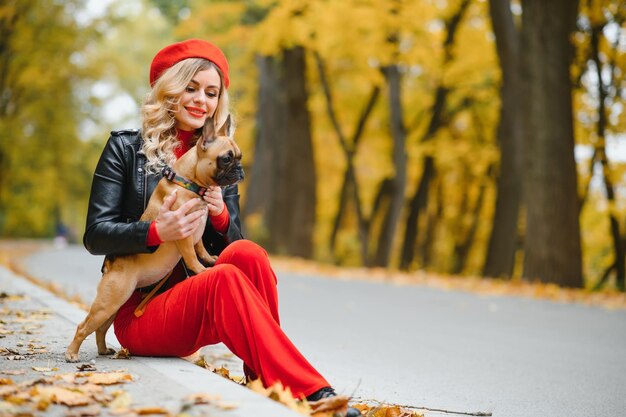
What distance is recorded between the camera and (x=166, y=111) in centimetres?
449

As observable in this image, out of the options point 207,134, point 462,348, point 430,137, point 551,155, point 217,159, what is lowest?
point 462,348

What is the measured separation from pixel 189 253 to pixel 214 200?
0.31m

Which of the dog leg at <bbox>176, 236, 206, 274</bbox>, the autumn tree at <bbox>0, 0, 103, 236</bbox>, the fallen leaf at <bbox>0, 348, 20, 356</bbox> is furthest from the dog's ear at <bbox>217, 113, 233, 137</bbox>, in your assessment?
the autumn tree at <bbox>0, 0, 103, 236</bbox>

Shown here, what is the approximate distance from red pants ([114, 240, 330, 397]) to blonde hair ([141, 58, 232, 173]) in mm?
687

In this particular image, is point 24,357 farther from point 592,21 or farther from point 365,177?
point 365,177

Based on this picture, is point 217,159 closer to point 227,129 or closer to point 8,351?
point 227,129

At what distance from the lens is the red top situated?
4.07 meters

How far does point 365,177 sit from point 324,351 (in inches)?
1039

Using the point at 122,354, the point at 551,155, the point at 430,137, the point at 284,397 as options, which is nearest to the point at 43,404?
the point at 284,397

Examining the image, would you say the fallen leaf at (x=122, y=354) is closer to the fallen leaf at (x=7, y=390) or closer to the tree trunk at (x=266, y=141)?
the fallen leaf at (x=7, y=390)

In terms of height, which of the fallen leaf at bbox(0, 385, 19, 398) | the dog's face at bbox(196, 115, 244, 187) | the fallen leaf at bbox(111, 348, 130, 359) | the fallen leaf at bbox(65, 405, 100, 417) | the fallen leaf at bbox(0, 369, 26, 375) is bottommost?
the fallen leaf at bbox(0, 369, 26, 375)

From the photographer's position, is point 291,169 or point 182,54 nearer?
point 182,54

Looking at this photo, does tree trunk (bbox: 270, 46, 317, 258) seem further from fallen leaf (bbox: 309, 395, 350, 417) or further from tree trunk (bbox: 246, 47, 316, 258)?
fallen leaf (bbox: 309, 395, 350, 417)

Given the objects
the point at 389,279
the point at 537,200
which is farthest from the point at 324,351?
the point at 389,279
